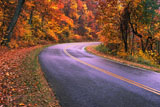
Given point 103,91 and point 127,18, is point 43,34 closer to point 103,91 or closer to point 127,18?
point 127,18

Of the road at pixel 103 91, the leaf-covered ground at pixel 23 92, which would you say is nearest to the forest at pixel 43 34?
the leaf-covered ground at pixel 23 92

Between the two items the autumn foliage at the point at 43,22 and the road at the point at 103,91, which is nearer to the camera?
the road at the point at 103,91

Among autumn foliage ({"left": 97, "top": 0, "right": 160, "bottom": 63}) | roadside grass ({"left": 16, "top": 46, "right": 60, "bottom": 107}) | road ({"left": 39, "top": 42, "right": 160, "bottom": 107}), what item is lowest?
road ({"left": 39, "top": 42, "right": 160, "bottom": 107})

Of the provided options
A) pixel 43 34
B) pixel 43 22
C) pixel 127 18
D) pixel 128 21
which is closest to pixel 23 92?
pixel 127 18

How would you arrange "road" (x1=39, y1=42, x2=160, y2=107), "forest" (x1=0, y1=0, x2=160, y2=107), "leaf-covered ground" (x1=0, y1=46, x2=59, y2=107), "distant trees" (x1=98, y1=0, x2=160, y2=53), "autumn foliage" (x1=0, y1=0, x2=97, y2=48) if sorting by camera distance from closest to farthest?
1. "leaf-covered ground" (x1=0, y1=46, x2=59, y2=107)
2. "road" (x1=39, y1=42, x2=160, y2=107)
3. "forest" (x1=0, y1=0, x2=160, y2=107)
4. "autumn foliage" (x1=0, y1=0, x2=97, y2=48)
5. "distant trees" (x1=98, y1=0, x2=160, y2=53)

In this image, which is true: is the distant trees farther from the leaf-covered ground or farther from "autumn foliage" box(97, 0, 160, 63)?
the leaf-covered ground

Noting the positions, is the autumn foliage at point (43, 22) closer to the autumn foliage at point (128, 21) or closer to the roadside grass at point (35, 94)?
the autumn foliage at point (128, 21)

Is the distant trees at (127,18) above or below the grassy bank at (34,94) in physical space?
above

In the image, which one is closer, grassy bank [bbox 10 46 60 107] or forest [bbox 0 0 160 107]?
grassy bank [bbox 10 46 60 107]

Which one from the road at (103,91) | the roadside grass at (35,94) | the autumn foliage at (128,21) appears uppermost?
the autumn foliage at (128,21)

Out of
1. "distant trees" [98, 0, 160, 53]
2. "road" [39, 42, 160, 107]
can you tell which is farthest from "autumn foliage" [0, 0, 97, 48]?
"road" [39, 42, 160, 107]

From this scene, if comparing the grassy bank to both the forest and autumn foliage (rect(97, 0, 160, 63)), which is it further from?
autumn foliage (rect(97, 0, 160, 63))

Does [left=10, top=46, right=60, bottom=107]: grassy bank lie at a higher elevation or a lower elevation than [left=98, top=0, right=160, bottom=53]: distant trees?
lower

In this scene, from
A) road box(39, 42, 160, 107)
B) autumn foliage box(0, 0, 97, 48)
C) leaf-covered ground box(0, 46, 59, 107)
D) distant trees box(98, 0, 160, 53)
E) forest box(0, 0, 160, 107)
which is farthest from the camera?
distant trees box(98, 0, 160, 53)
